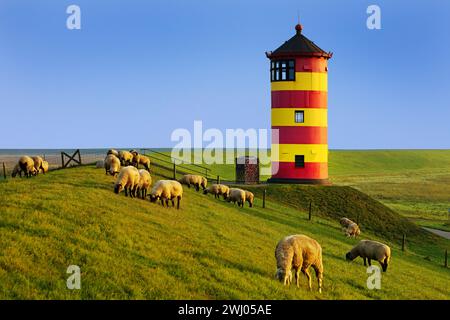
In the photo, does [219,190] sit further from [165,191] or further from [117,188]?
[117,188]

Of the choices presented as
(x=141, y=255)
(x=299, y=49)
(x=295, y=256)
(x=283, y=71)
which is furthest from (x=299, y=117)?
(x=141, y=255)

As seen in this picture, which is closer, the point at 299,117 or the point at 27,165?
the point at 27,165

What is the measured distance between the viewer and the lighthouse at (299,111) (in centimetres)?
5188

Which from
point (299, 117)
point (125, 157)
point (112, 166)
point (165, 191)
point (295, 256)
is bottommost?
point (295, 256)

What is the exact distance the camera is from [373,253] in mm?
26766

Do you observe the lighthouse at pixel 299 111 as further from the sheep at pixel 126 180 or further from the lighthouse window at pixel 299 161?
the sheep at pixel 126 180

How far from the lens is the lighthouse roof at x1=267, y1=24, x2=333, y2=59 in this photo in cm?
5203

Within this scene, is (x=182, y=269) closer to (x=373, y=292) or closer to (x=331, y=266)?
(x=373, y=292)

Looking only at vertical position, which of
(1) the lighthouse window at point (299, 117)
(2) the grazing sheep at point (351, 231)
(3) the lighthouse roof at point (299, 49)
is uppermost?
(3) the lighthouse roof at point (299, 49)

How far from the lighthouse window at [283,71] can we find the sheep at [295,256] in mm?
35842

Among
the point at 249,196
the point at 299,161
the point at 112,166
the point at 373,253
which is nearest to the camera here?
the point at 373,253

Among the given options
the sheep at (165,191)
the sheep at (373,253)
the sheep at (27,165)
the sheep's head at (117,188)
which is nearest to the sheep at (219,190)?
the sheep at (27,165)

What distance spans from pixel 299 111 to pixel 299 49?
5.61 metres

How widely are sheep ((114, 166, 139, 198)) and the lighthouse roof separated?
2854 cm
